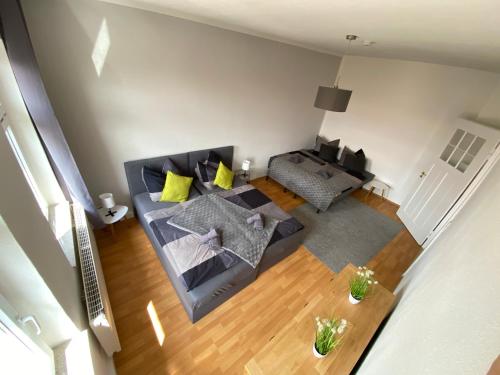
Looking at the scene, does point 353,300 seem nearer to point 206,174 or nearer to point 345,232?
point 345,232

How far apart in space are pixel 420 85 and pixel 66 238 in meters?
5.40

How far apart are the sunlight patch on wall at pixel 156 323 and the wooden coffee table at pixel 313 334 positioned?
1034 mm

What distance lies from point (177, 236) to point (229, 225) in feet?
1.91

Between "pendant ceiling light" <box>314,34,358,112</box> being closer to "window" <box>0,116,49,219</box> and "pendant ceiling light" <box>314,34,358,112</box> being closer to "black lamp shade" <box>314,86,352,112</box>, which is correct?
"black lamp shade" <box>314,86,352,112</box>

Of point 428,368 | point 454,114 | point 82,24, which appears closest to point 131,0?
point 82,24

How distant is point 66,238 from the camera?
66.0 inches

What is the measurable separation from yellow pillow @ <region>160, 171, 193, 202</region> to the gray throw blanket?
19 centimetres

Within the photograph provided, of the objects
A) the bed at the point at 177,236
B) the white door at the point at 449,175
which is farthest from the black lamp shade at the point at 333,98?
the white door at the point at 449,175

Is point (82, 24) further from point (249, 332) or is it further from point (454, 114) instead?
point (454, 114)

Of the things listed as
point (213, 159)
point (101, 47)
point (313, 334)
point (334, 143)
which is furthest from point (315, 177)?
point (101, 47)

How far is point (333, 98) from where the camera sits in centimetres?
229

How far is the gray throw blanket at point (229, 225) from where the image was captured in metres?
2.16

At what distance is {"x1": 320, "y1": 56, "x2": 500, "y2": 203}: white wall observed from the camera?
3266 mm

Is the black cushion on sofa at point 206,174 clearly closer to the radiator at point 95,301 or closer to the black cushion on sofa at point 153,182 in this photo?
the black cushion on sofa at point 153,182
